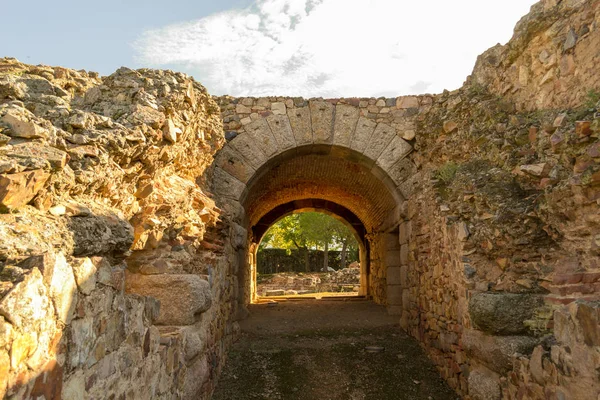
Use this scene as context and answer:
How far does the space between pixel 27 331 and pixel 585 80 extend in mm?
4353

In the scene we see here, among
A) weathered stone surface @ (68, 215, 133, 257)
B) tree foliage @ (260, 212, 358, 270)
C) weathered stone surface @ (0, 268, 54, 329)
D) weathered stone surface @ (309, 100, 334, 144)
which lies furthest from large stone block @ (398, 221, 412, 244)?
tree foliage @ (260, 212, 358, 270)

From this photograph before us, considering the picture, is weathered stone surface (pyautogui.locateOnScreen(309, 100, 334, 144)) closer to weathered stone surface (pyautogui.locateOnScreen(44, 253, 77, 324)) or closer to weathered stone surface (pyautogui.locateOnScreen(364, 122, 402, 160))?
weathered stone surface (pyautogui.locateOnScreen(364, 122, 402, 160))

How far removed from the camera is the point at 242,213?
628cm

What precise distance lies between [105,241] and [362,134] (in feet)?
15.5

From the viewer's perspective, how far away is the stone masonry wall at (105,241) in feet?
5.36

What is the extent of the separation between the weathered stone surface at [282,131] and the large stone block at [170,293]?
3340mm

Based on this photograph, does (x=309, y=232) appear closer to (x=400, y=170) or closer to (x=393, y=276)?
(x=393, y=276)

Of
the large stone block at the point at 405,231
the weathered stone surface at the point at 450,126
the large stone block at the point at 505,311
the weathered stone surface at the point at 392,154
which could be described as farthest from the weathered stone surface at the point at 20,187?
the large stone block at the point at 405,231

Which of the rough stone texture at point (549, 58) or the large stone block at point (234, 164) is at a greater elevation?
the rough stone texture at point (549, 58)

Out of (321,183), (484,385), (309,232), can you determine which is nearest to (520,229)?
(484,385)

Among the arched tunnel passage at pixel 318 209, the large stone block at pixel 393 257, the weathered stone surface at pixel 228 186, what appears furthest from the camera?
the arched tunnel passage at pixel 318 209

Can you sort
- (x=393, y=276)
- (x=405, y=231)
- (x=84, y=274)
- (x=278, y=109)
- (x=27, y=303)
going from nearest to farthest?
(x=27, y=303)
(x=84, y=274)
(x=278, y=109)
(x=405, y=231)
(x=393, y=276)

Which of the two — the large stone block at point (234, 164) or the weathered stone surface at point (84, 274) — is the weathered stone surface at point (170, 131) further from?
the large stone block at point (234, 164)

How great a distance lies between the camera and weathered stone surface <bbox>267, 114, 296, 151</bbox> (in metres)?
6.39
